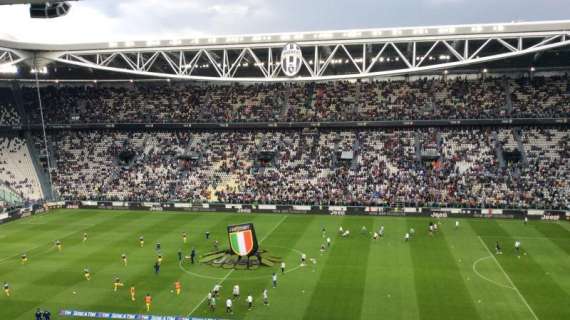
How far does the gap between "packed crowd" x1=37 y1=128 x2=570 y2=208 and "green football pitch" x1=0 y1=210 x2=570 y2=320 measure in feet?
16.6

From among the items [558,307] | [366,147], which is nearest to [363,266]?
[558,307]

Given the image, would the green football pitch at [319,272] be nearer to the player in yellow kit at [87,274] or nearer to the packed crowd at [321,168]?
the player in yellow kit at [87,274]

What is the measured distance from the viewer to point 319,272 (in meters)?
30.6

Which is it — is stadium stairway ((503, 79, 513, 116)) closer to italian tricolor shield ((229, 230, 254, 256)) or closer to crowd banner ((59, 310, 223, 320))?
italian tricolor shield ((229, 230, 254, 256))

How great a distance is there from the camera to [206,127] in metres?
61.1

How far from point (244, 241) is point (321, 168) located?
23.9 meters

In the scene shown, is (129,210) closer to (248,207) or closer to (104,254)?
(248,207)

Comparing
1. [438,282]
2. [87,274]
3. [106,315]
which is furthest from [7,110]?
[438,282]

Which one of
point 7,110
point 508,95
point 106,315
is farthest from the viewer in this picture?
point 7,110

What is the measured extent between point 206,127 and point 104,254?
27719mm

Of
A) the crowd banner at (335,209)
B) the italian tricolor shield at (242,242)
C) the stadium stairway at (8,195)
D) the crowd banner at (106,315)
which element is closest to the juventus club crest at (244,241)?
the italian tricolor shield at (242,242)

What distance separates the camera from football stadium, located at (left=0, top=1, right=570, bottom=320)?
91.2 feet

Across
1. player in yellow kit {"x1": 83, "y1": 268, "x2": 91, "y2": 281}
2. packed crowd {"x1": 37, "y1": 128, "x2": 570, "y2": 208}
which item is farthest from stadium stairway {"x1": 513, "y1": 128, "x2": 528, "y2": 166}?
player in yellow kit {"x1": 83, "y1": 268, "x2": 91, "y2": 281}

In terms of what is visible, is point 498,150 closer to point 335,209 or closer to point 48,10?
point 335,209
